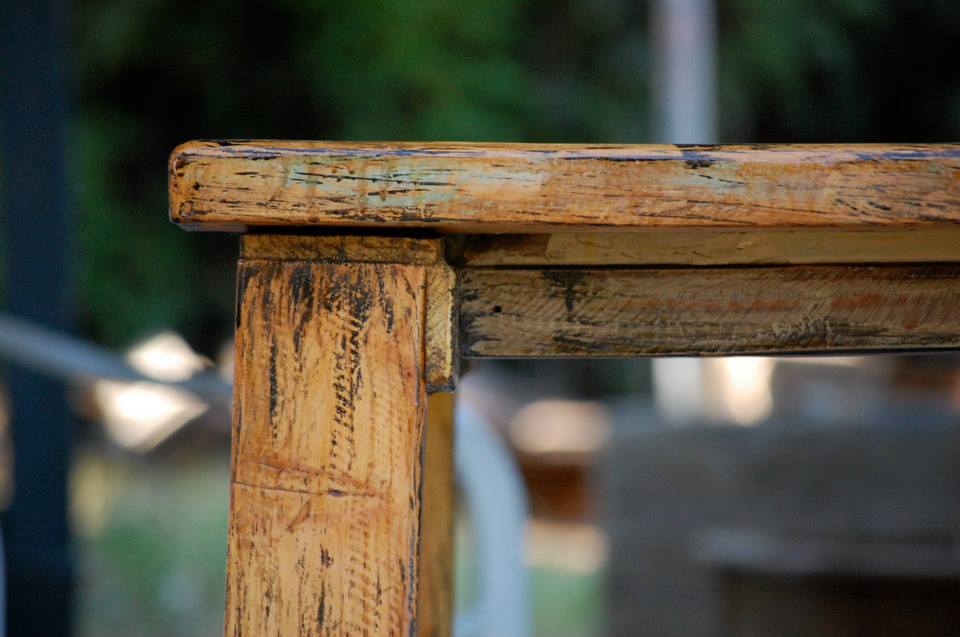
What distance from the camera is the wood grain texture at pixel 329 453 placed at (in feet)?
1.57

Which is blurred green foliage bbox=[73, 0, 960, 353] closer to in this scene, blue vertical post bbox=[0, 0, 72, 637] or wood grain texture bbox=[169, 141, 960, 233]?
blue vertical post bbox=[0, 0, 72, 637]

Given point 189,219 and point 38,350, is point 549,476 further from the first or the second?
point 189,219

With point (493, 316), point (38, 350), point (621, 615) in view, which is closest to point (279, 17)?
point (621, 615)

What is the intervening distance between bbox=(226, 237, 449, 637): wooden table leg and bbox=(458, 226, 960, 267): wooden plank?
52 millimetres

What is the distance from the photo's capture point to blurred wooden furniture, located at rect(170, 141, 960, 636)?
45 cm

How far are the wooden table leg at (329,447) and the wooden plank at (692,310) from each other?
5 cm

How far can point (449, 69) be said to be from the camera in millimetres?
5754

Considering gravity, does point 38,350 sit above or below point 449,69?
below

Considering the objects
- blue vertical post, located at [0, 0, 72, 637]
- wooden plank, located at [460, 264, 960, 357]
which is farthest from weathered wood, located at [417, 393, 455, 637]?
blue vertical post, located at [0, 0, 72, 637]

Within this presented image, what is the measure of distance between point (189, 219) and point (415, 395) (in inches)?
4.9

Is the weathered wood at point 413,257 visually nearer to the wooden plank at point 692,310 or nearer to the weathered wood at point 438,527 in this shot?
the wooden plank at point 692,310

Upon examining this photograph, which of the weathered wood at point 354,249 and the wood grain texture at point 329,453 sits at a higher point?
the weathered wood at point 354,249

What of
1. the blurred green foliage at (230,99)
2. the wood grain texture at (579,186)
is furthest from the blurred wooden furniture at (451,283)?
the blurred green foliage at (230,99)

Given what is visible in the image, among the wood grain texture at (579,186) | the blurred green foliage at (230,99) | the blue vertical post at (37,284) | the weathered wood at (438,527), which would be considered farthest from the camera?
the blurred green foliage at (230,99)
